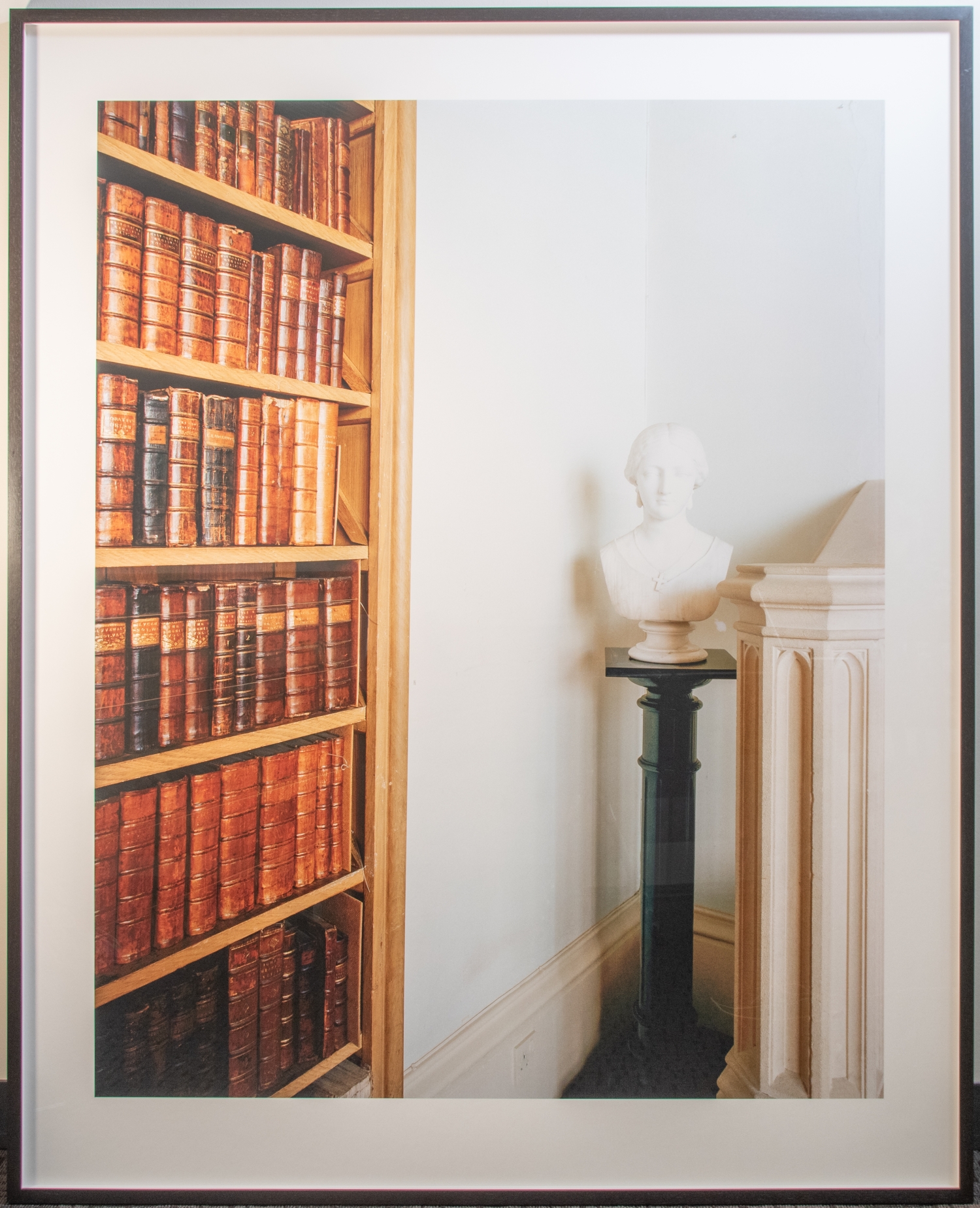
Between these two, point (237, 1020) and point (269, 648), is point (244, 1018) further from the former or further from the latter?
point (269, 648)

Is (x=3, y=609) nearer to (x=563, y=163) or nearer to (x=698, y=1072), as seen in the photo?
(x=563, y=163)

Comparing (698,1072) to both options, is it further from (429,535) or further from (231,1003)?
(429,535)

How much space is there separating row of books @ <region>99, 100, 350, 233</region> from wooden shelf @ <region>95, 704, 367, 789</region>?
2.26 feet

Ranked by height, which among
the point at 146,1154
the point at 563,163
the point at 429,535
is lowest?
the point at 146,1154

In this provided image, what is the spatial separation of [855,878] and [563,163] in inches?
43.2

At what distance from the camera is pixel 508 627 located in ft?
3.46

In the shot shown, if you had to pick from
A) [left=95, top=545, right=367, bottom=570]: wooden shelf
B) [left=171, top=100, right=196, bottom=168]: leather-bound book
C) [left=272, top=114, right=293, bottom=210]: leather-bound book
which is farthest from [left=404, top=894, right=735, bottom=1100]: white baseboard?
[left=171, top=100, right=196, bottom=168]: leather-bound book

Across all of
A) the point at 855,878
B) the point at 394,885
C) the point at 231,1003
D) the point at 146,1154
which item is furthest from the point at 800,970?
the point at 146,1154

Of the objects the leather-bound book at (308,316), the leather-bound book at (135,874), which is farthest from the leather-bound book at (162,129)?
the leather-bound book at (135,874)

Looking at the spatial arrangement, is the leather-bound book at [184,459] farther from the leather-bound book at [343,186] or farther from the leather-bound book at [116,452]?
the leather-bound book at [343,186]

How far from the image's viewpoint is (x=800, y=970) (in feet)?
3.46

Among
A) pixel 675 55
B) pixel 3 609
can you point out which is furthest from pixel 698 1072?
pixel 675 55

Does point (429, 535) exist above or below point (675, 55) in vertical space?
below

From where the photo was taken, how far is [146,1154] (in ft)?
3.44
